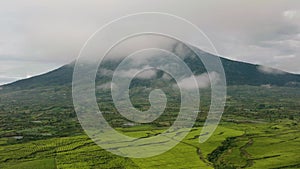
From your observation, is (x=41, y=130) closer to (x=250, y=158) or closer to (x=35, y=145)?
(x=35, y=145)

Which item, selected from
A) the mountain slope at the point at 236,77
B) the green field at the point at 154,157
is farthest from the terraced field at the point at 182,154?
the mountain slope at the point at 236,77

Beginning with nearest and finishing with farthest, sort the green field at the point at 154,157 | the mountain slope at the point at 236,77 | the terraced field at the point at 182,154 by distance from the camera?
the terraced field at the point at 182,154 < the green field at the point at 154,157 < the mountain slope at the point at 236,77

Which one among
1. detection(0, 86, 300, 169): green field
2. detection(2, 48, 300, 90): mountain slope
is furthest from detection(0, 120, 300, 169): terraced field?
detection(2, 48, 300, 90): mountain slope

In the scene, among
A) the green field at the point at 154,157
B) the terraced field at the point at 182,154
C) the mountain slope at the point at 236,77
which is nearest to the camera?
the terraced field at the point at 182,154

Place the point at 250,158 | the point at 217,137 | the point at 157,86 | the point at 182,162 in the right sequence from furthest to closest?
the point at 157,86
the point at 217,137
the point at 250,158
the point at 182,162

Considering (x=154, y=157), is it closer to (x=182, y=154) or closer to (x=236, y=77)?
(x=182, y=154)

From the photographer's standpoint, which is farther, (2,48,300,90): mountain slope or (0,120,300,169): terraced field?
(2,48,300,90): mountain slope

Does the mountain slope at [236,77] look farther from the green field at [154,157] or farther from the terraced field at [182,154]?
the terraced field at [182,154]

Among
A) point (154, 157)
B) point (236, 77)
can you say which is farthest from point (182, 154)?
point (236, 77)

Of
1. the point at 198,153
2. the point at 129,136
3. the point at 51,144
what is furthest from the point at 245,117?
the point at 51,144

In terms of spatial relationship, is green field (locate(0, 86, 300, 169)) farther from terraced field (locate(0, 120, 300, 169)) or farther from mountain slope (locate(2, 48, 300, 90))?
mountain slope (locate(2, 48, 300, 90))

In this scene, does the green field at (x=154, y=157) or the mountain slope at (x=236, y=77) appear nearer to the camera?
the green field at (x=154, y=157)
